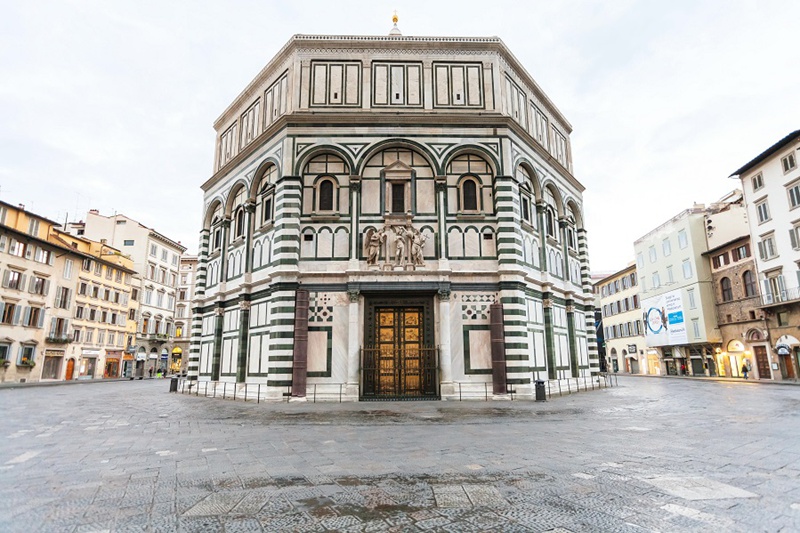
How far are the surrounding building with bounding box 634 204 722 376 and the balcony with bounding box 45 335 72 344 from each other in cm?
5464

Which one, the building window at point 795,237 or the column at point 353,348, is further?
the building window at point 795,237

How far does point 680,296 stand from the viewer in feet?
136

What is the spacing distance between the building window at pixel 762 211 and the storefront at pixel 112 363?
193 feet

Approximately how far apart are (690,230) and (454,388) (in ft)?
112

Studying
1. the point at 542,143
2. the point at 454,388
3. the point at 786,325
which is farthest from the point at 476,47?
the point at 786,325

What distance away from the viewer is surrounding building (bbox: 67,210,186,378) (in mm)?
51188

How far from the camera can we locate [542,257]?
70.2ft

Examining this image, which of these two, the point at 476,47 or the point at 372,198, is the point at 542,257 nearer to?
the point at 372,198

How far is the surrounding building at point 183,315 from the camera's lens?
5878cm

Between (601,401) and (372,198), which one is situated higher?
(372,198)

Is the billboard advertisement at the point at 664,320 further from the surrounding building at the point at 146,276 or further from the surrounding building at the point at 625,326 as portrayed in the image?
the surrounding building at the point at 146,276

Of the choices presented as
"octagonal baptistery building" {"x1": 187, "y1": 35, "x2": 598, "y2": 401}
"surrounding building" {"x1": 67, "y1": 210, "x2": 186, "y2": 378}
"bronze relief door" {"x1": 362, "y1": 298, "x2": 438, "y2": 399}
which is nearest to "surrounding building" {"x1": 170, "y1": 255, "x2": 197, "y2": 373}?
"surrounding building" {"x1": 67, "y1": 210, "x2": 186, "y2": 378}

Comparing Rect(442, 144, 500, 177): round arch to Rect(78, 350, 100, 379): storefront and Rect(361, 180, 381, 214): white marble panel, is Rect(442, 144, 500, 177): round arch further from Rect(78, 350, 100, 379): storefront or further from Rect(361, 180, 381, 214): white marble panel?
Rect(78, 350, 100, 379): storefront

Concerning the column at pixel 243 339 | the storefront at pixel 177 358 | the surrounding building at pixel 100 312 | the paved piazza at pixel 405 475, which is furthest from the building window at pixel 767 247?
the storefront at pixel 177 358
